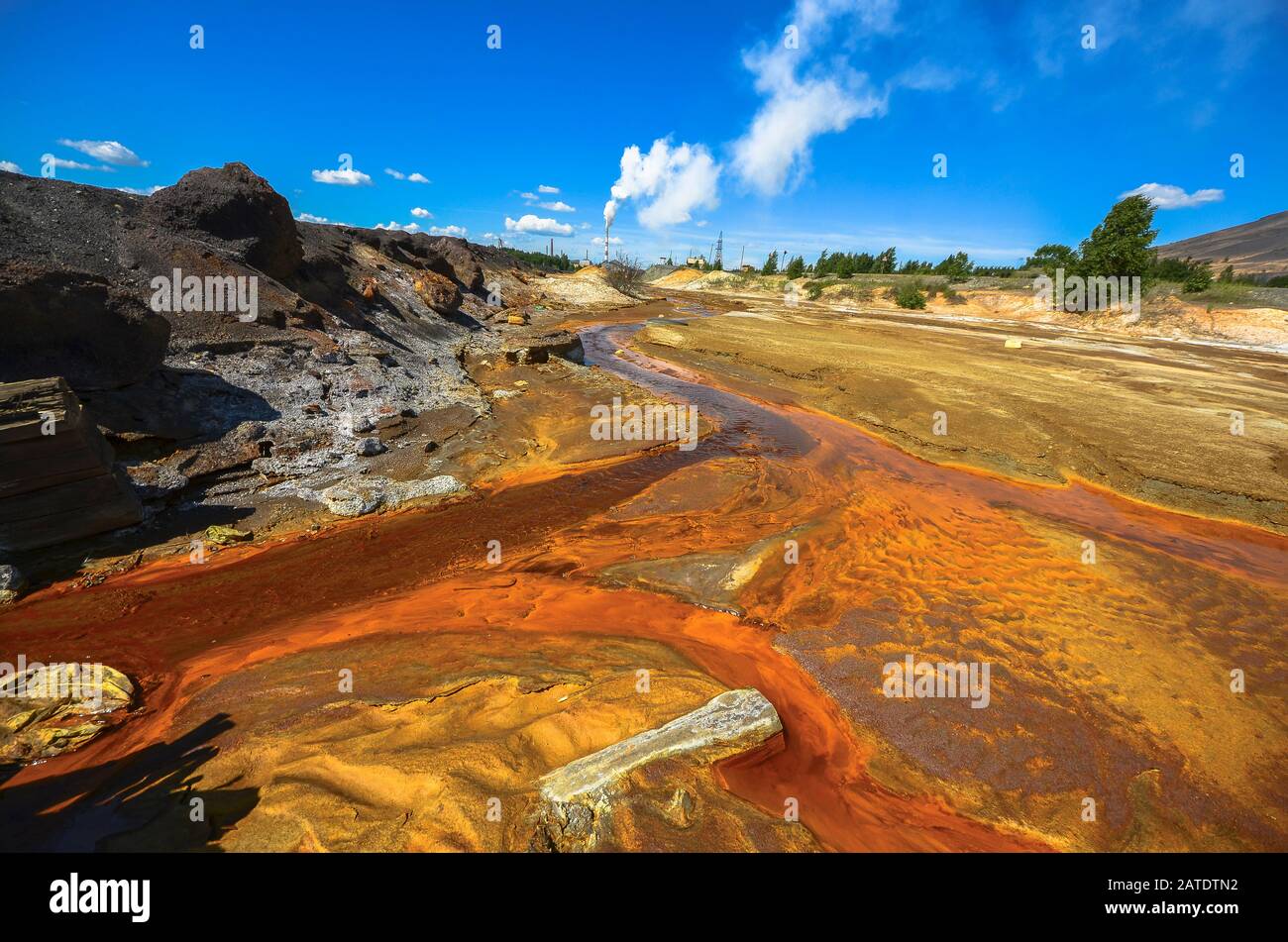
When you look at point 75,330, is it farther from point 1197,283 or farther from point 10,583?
point 1197,283

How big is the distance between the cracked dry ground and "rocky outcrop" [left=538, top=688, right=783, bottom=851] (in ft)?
0.42

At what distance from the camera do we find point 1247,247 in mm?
98812

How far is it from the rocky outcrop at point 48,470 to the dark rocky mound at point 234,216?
10.7 metres

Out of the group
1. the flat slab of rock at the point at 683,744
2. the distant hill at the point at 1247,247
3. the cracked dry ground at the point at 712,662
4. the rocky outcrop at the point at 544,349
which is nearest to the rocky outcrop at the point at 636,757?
the flat slab of rock at the point at 683,744

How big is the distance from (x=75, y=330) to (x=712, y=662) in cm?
1250

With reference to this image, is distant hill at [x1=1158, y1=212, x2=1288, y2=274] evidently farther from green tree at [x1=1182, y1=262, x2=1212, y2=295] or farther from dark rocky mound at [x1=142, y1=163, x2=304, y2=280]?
dark rocky mound at [x1=142, y1=163, x2=304, y2=280]

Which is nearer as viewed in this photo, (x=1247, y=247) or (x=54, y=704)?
(x=54, y=704)

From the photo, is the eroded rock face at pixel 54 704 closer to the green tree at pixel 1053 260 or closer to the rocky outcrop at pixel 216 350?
the rocky outcrop at pixel 216 350

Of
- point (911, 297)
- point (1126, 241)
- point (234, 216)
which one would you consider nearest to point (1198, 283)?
point (1126, 241)

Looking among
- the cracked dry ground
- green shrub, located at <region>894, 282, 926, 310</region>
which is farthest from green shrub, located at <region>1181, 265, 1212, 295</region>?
the cracked dry ground

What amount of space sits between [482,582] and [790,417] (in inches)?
467

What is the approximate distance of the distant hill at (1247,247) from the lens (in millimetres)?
78688
